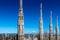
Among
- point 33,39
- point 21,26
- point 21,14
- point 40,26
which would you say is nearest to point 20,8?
point 21,14

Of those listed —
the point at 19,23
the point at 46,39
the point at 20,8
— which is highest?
the point at 20,8

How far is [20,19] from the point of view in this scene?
26.2 ft

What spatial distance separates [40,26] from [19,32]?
272 centimetres

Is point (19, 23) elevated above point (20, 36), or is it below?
above

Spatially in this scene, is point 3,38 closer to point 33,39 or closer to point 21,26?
point 33,39

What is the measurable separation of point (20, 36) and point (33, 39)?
899cm

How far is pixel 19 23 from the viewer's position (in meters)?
7.96

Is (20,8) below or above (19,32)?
above

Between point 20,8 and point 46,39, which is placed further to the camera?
point 46,39

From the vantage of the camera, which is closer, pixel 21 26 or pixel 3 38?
pixel 21 26

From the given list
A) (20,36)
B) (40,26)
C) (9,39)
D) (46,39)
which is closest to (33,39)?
(46,39)

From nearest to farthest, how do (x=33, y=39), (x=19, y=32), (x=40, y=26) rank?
(x=19, y=32) < (x=40, y=26) < (x=33, y=39)

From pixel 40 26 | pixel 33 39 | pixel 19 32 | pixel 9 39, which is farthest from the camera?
pixel 33 39

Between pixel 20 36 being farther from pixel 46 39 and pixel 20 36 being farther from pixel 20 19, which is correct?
pixel 46 39
